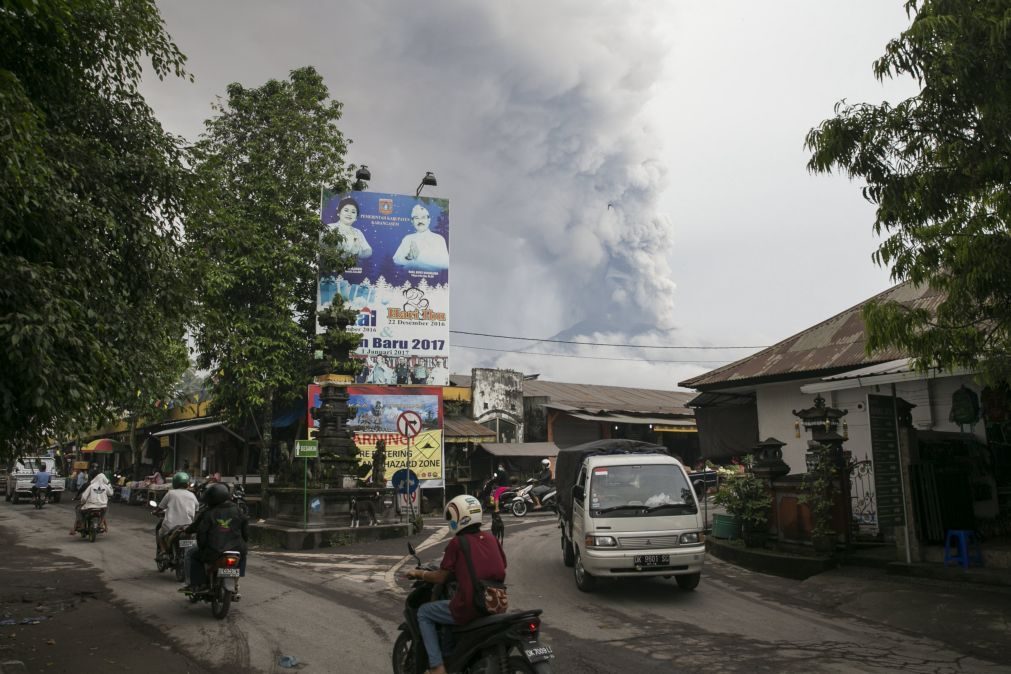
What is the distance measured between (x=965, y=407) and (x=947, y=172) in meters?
6.56

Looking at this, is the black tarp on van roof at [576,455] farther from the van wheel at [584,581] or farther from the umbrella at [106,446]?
the umbrella at [106,446]

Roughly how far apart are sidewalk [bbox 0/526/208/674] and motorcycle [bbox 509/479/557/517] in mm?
15071

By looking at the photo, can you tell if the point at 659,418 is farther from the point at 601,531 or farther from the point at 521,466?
the point at 601,531

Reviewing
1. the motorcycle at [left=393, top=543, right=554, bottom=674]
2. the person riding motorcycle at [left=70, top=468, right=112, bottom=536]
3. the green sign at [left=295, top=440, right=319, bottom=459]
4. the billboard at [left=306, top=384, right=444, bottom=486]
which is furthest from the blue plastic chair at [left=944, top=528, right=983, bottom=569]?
the billboard at [left=306, top=384, right=444, bottom=486]

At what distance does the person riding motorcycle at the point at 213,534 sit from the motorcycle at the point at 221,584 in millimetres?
95

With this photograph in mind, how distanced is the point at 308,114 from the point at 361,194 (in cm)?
344

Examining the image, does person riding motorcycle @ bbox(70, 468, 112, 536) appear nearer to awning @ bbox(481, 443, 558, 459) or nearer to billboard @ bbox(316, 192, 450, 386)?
billboard @ bbox(316, 192, 450, 386)

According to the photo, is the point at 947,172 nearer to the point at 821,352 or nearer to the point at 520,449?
the point at 821,352

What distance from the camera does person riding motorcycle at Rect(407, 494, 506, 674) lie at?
5.04 meters

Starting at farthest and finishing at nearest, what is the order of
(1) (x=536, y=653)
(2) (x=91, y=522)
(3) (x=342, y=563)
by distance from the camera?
(2) (x=91, y=522) < (3) (x=342, y=563) < (1) (x=536, y=653)

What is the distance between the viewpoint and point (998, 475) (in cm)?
1220

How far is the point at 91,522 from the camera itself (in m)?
17.4

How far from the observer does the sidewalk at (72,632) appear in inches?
262

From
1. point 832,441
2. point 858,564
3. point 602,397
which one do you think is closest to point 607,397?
point 602,397
